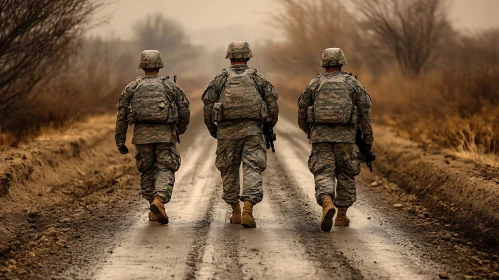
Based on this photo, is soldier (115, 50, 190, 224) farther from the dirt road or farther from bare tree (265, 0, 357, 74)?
bare tree (265, 0, 357, 74)

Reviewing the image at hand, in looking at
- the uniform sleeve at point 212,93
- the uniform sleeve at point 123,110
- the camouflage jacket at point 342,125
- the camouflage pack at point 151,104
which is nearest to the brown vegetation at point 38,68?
the uniform sleeve at point 123,110

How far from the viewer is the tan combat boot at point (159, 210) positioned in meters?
8.11

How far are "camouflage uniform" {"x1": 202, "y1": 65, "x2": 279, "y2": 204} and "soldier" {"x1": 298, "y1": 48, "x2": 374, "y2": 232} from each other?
19.4 inches

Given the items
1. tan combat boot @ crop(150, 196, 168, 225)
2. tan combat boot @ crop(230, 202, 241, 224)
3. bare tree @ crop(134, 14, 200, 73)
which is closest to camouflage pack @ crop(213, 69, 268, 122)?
tan combat boot @ crop(230, 202, 241, 224)

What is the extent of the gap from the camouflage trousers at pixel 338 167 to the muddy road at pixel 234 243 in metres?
0.35

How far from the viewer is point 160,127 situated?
8.58 m

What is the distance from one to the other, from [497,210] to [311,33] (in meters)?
31.3

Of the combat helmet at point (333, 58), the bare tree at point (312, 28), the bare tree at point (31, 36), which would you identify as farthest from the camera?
the bare tree at point (312, 28)

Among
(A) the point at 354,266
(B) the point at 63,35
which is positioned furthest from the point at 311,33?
(A) the point at 354,266

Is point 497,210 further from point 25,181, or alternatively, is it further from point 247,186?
point 25,181

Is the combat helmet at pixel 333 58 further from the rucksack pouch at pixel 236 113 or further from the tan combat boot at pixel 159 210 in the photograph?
the tan combat boot at pixel 159 210

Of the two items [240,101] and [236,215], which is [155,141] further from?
[236,215]

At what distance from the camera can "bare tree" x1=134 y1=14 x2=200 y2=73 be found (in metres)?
81.9

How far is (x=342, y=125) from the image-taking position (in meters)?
8.33
